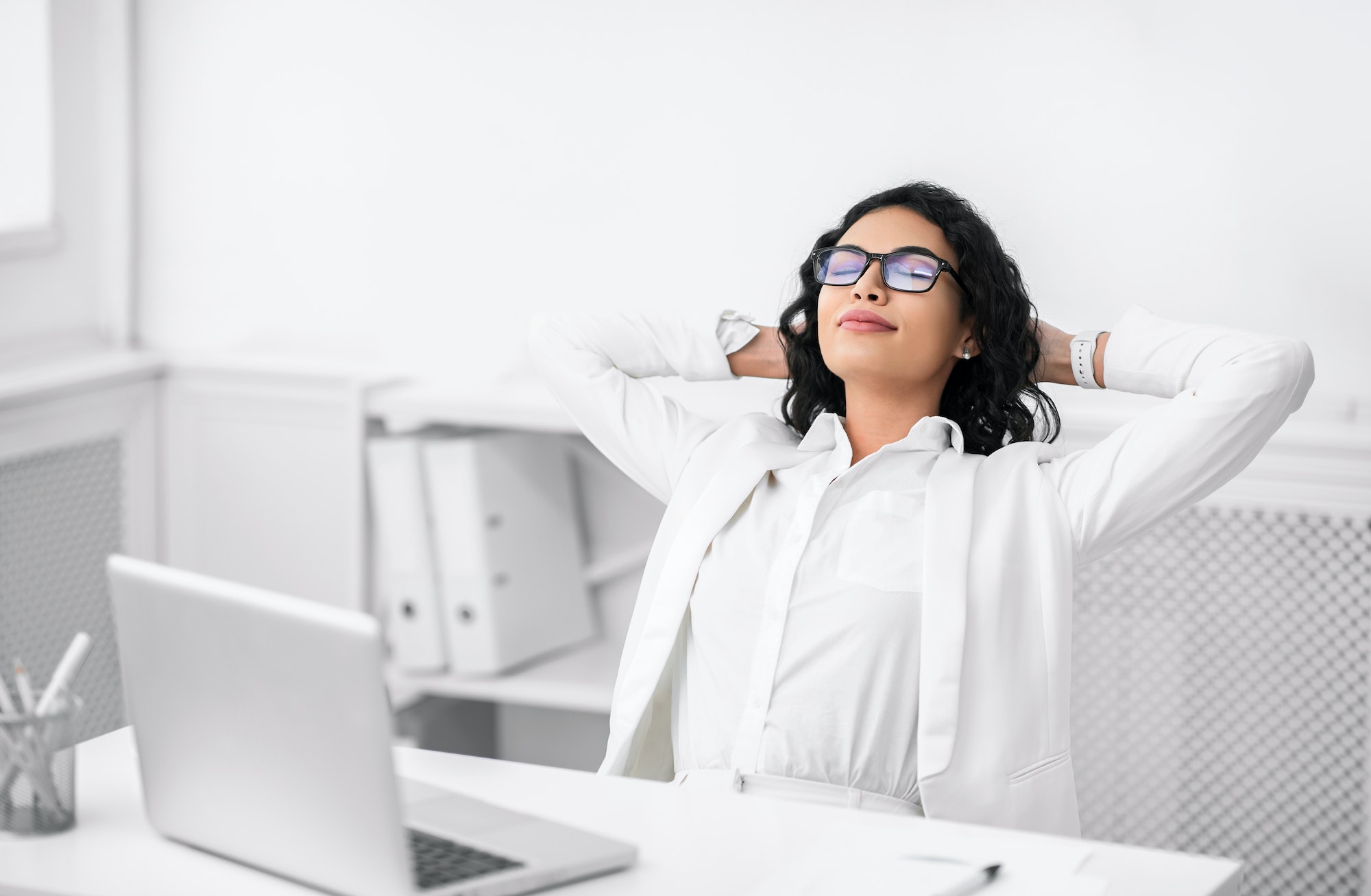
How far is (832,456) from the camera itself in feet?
Result: 5.50

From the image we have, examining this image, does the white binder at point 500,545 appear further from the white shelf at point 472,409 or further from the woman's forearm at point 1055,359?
the woman's forearm at point 1055,359

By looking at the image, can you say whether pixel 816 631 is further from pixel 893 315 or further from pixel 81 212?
pixel 81 212

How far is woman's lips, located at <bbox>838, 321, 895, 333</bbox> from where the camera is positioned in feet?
5.28

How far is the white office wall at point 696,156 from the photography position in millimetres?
2164

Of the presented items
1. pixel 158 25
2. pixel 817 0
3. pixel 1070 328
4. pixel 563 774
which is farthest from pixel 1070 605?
pixel 158 25

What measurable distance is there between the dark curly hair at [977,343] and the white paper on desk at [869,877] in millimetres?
726

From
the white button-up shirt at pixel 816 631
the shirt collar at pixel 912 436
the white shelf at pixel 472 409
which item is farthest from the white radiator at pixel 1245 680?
the white shelf at pixel 472 409

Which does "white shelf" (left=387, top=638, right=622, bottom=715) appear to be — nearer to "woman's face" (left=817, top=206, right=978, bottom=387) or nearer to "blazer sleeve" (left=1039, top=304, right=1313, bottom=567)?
"woman's face" (left=817, top=206, right=978, bottom=387)

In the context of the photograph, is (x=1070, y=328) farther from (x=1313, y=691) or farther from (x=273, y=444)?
(x=273, y=444)

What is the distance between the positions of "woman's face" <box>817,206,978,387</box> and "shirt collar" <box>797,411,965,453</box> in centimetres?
5

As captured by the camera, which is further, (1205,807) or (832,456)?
(1205,807)

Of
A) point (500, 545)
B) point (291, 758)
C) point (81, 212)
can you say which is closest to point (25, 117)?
point (81, 212)

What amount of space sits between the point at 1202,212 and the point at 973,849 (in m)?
1.38

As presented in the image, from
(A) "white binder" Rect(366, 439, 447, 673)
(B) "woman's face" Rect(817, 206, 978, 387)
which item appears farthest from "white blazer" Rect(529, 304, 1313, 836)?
(A) "white binder" Rect(366, 439, 447, 673)
